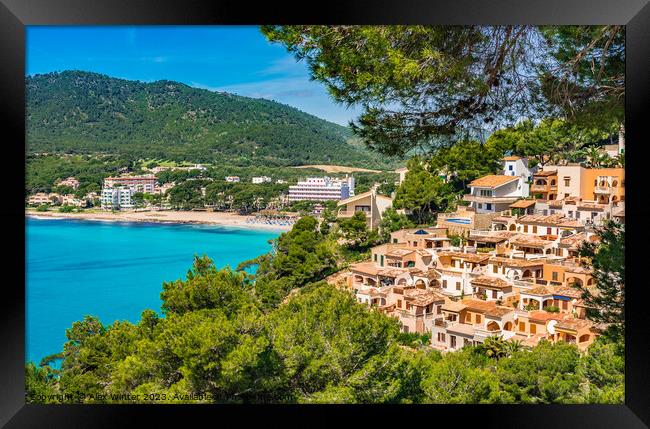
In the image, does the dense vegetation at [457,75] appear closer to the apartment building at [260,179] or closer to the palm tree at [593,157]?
the palm tree at [593,157]

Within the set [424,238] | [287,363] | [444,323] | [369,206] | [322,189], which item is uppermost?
[322,189]

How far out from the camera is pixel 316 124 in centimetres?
1692

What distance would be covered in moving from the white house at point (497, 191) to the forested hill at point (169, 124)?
529 cm

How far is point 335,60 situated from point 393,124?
1.98 feet

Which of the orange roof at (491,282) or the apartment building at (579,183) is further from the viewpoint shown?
the apartment building at (579,183)

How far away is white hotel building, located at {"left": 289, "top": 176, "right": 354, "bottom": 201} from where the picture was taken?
13.8 metres

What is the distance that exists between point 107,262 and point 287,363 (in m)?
13.7

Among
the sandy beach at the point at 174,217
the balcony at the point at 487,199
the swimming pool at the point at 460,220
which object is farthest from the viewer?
the sandy beach at the point at 174,217

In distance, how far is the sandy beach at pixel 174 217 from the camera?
14784 millimetres

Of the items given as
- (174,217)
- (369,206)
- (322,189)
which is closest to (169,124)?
(174,217)

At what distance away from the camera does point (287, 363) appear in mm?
4039
